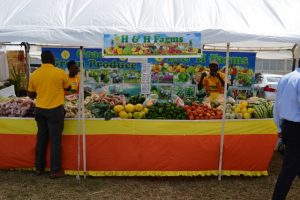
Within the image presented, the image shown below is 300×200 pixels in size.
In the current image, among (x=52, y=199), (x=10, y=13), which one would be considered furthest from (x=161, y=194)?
(x=10, y=13)

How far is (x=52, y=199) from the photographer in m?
4.83

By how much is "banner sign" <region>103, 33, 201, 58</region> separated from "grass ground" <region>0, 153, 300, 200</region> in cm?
181

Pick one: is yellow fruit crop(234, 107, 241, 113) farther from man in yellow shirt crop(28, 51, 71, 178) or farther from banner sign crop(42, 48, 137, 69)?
banner sign crop(42, 48, 137, 69)

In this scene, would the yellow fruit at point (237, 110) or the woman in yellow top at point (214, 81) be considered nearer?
the yellow fruit at point (237, 110)

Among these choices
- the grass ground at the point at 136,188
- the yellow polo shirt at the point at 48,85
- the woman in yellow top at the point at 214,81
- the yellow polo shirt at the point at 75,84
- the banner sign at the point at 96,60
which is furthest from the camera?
the banner sign at the point at 96,60

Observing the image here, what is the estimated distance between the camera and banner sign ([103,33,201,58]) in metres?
4.77

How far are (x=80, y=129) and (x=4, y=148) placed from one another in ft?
3.95

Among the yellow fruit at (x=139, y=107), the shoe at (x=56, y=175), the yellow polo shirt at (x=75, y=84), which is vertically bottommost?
the shoe at (x=56, y=175)

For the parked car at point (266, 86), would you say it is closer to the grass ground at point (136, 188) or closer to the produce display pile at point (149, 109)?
the produce display pile at point (149, 109)

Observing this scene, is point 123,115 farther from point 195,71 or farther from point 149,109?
point 195,71

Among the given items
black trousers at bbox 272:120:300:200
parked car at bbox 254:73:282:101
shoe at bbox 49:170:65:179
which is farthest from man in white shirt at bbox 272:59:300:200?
parked car at bbox 254:73:282:101

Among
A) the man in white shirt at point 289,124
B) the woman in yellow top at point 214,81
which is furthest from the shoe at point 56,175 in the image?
the woman in yellow top at point 214,81

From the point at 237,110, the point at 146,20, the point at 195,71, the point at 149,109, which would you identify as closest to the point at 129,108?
the point at 149,109

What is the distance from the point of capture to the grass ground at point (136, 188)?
195 inches
